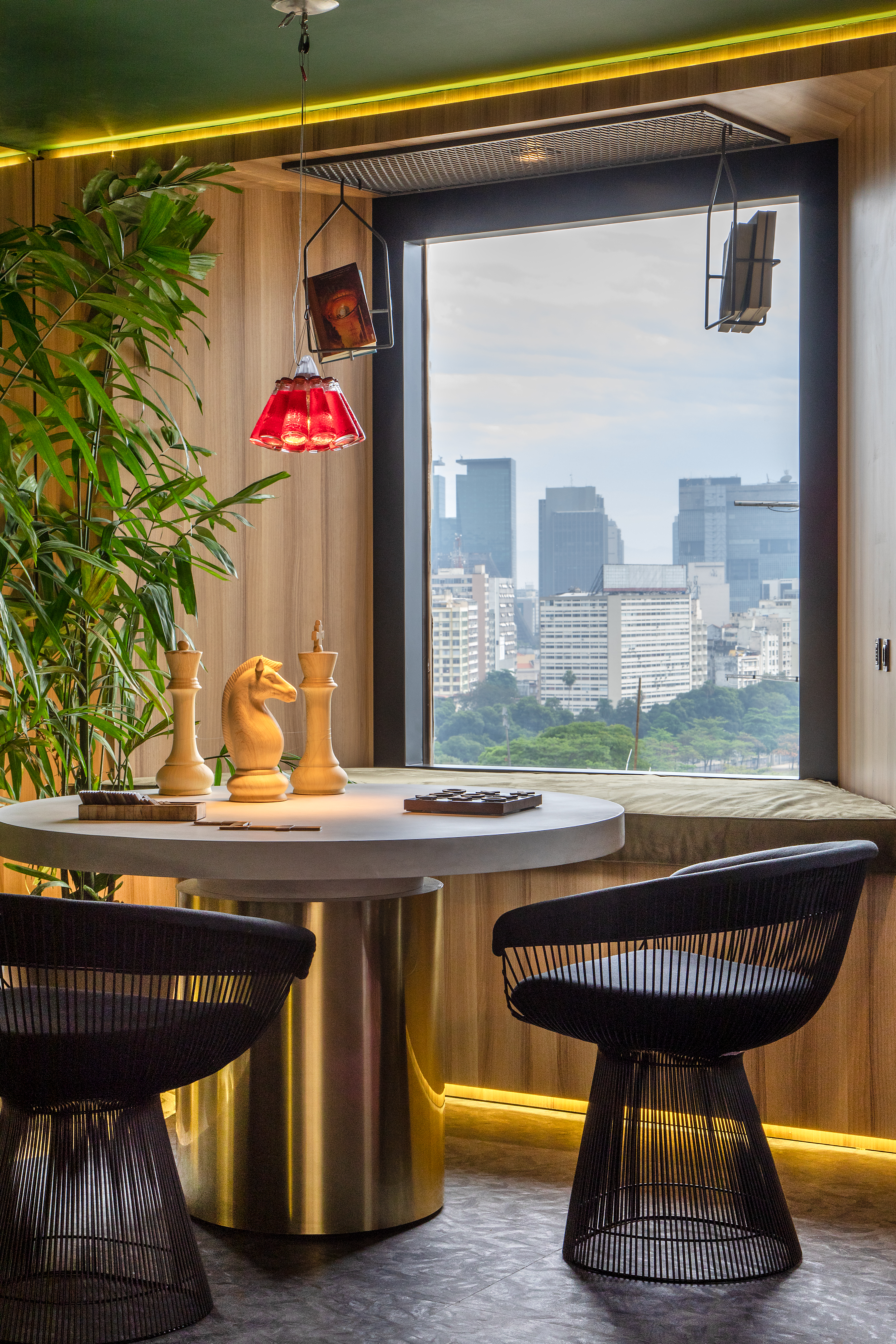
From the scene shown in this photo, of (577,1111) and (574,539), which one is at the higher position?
(574,539)

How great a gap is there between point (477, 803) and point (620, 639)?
181 centimetres

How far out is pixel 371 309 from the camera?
376cm

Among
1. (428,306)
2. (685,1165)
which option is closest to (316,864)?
(685,1165)

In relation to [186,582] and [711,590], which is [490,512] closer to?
[711,590]

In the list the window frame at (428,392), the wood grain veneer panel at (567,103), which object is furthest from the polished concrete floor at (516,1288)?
the wood grain veneer panel at (567,103)

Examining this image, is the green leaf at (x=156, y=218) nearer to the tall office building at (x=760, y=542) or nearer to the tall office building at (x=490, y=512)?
the tall office building at (x=490, y=512)

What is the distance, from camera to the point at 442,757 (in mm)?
4273

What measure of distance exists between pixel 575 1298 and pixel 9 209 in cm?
353

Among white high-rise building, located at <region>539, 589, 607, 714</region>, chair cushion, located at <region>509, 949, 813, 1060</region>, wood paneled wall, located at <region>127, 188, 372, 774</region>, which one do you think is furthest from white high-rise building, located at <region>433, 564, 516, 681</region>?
chair cushion, located at <region>509, 949, 813, 1060</region>

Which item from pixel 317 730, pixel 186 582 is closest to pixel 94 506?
pixel 186 582

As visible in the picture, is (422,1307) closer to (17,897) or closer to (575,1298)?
(575,1298)

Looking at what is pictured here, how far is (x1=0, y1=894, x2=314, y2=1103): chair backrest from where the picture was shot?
1808 millimetres

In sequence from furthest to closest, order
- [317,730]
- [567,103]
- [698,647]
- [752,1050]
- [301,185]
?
[698,647] → [301,185] → [567,103] → [752,1050] → [317,730]

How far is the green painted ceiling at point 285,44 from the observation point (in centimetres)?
320
